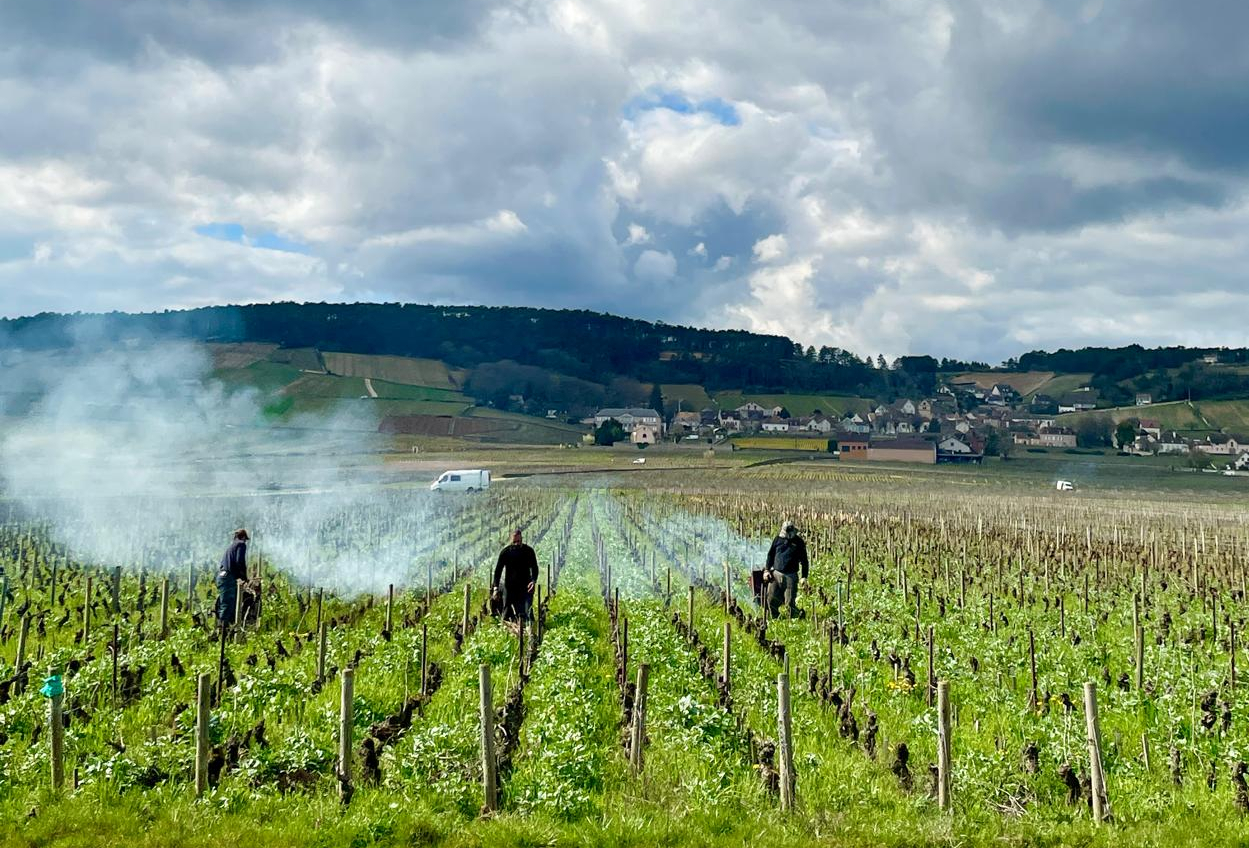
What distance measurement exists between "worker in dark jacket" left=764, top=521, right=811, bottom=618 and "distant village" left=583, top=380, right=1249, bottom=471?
305ft

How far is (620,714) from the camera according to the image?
11.0m

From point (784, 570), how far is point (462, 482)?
1612 inches

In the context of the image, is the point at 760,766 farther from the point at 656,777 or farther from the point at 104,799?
the point at 104,799

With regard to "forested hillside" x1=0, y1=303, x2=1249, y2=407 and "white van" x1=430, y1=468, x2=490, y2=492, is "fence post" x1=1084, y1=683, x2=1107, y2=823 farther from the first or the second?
"forested hillside" x1=0, y1=303, x2=1249, y2=407

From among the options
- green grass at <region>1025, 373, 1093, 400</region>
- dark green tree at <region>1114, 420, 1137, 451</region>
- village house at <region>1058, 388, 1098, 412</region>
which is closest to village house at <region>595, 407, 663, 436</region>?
dark green tree at <region>1114, 420, 1137, 451</region>

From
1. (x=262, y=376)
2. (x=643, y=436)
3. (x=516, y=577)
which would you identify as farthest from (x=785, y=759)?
(x=262, y=376)

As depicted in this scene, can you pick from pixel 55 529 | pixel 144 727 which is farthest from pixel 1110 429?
pixel 144 727

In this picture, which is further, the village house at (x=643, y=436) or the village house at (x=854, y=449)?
the village house at (x=643, y=436)

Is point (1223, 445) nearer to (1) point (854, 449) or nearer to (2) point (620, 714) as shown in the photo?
(1) point (854, 449)

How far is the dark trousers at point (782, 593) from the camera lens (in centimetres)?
1820

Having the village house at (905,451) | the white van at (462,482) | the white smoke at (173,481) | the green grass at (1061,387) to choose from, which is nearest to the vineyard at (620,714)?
the white smoke at (173,481)

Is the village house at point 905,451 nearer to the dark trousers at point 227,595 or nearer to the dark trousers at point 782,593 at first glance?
the dark trousers at point 782,593

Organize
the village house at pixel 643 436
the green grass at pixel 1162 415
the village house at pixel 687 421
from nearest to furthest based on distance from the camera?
the village house at pixel 643 436 → the green grass at pixel 1162 415 → the village house at pixel 687 421

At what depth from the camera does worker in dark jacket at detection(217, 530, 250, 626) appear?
1608 cm
